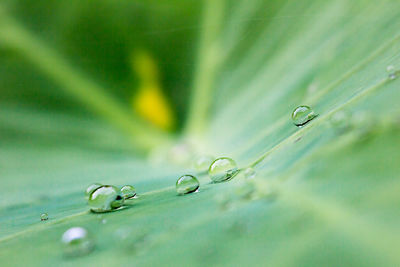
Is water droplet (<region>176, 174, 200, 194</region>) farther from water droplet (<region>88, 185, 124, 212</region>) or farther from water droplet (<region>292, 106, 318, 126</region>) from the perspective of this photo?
water droplet (<region>292, 106, 318, 126</region>)

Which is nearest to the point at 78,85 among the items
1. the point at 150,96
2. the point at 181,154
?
the point at 150,96

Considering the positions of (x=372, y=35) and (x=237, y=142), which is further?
(x=237, y=142)

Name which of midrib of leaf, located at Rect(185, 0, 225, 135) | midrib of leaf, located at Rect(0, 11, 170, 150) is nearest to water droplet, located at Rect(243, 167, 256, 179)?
midrib of leaf, located at Rect(185, 0, 225, 135)

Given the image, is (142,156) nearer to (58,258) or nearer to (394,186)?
(58,258)

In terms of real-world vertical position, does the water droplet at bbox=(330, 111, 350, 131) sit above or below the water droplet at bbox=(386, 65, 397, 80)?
below

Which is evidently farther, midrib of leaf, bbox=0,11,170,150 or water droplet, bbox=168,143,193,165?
midrib of leaf, bbox=0,11,170,150

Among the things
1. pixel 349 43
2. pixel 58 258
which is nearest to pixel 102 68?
pixel 349 43

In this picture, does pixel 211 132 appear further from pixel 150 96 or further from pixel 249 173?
pixel 249 173
